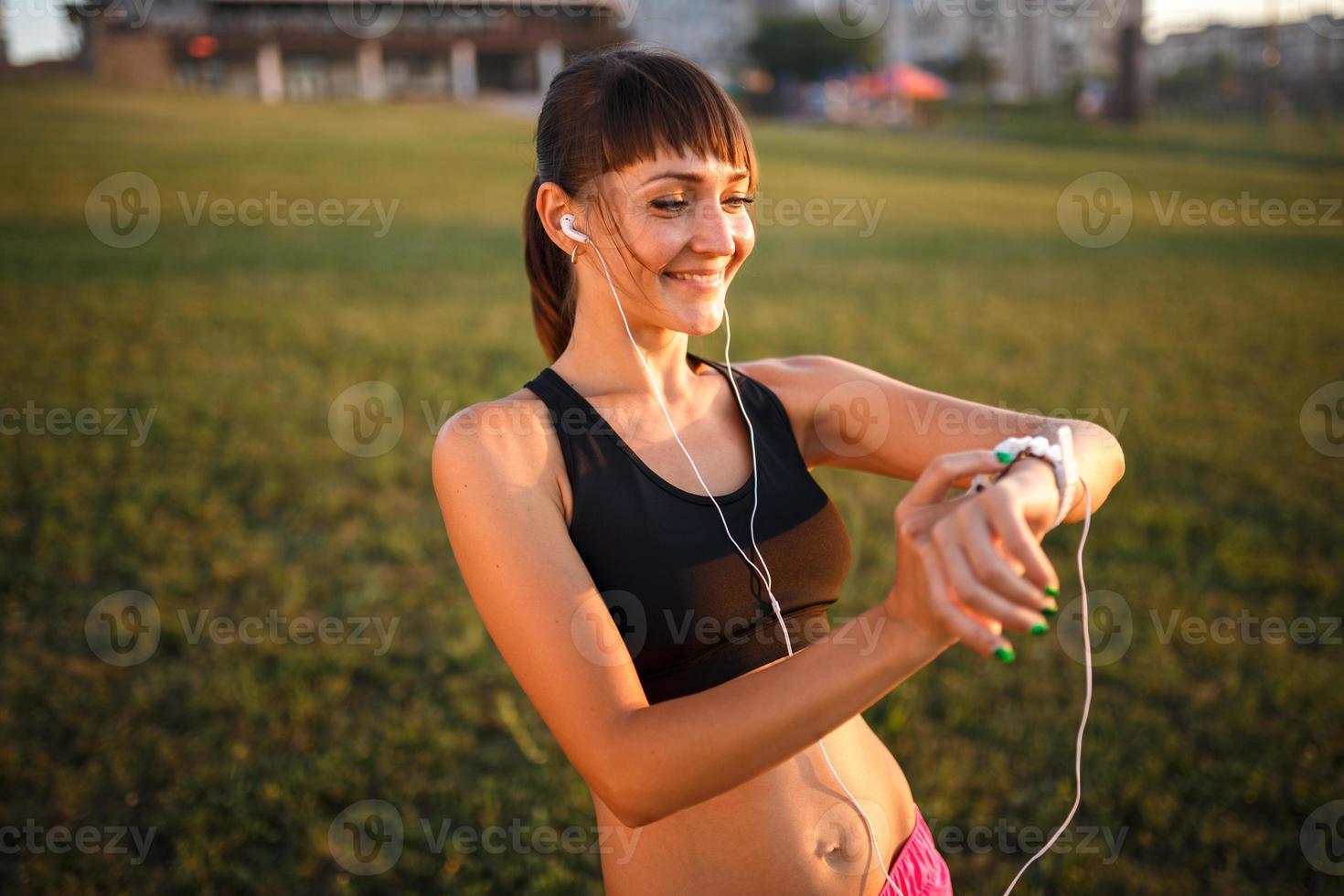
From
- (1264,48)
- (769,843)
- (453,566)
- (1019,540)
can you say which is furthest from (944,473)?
(1264,48)

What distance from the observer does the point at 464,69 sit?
51656 mm

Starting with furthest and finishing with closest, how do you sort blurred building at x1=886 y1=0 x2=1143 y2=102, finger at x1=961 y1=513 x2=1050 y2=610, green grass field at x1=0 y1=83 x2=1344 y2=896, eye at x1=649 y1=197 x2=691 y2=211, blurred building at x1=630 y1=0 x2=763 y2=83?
blurred building at x1=630 y1=0 x2=763 y2=83 < blurred building at x1=886 y1=0 x2=1143 y2=102 < green grass field at x1=0 y1=83 x2=1344 y2=896 < eye at x1=649 y1=197 x2=691 y2=211 < finger at x1=961 y1=513 x2=1050 y2=610

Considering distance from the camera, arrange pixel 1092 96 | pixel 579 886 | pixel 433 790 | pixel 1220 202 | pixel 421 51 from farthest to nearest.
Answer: pixel 421 51 < pixel 1092 96 < pixel 1220 202 < pixel 433 790 < pixel 579 886

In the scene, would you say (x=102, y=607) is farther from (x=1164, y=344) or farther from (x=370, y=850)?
(x=1164, y=344)

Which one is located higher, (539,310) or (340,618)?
(539,310)

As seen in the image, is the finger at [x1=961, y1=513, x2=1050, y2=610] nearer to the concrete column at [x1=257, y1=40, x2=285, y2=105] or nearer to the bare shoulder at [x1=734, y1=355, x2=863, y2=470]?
the bare shoulder at [x1=734, y1=355, x2=863, y2=470]

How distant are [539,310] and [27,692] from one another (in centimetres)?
313

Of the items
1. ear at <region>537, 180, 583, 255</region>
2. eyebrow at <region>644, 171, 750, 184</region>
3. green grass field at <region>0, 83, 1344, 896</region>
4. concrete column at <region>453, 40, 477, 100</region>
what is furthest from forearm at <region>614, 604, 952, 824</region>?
concrete column at <region>453, 40, 477, 100</region>

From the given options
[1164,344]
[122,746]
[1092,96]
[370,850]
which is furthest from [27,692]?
[1092,96]

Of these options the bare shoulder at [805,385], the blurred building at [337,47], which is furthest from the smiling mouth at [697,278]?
the blurred building at [337,47]

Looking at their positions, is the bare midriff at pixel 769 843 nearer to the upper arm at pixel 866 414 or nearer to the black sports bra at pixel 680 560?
the black sports bra at pixel 680 560

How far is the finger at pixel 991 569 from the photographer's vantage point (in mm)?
1165

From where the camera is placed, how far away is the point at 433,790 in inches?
137

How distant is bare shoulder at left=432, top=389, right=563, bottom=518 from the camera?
1.64 m
